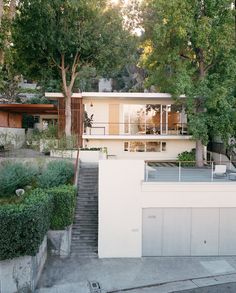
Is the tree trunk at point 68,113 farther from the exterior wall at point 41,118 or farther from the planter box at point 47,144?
the exterior wall at point 41,118

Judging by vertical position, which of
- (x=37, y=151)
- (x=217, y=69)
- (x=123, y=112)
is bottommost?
(x=37, y=151)

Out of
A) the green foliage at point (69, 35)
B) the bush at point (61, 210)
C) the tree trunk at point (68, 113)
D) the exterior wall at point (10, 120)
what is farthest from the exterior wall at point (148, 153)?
the bush at point (61, 210)

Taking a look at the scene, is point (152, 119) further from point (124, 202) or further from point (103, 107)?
point (124, 202)

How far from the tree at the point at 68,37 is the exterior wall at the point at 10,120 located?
4.51 meters

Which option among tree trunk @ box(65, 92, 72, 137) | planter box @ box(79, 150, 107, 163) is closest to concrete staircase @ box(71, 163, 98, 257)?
planter box @ box(79, 150, 107, 163)

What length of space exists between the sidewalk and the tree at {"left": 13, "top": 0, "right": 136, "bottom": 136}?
38.2 ft

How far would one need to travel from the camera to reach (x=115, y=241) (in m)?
14.1

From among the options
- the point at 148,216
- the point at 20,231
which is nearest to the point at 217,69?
the point at 148,216

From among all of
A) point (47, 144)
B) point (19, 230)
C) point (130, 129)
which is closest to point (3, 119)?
point (47, 144)

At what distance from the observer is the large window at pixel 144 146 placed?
24562 mm

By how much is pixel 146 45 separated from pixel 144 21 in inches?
153

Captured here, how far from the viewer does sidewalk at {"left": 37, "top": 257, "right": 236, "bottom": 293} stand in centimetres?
1151

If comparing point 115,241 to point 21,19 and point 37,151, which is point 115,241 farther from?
point 21,19

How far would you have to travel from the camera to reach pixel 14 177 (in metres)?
15.2
